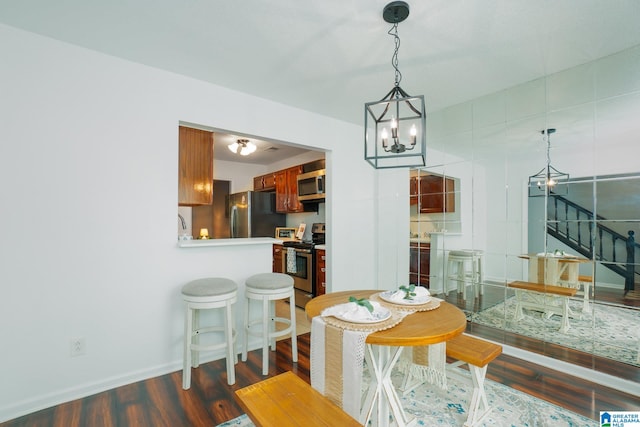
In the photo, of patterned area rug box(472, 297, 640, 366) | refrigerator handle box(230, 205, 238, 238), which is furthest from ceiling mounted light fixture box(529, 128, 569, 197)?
refrigerator handle box(230, 205, 238, 238)

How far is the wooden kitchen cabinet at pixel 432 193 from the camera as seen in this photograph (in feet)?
10.7

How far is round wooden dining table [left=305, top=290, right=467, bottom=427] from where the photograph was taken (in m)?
1.33

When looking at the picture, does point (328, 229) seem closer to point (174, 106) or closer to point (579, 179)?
point (174, 106)

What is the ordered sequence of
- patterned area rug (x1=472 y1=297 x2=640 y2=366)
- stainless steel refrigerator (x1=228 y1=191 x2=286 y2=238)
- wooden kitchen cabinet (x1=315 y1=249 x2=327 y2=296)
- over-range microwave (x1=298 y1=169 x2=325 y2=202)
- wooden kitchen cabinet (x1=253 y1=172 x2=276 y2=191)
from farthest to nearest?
wooden kitchen cabinet (x1=253 y1=172 x2=276 y2=191), stainless steel refrigerator (x1=228 y1=191 x2=286 y2=238), over-range microwave (x1=298 y1=169 x2=325 y2=202), wooden kitchen cabinet (x1=315 y1=249 x2=327 y2=296), patterned area rug (x1=472 y1=297 x2=640 y2=366)

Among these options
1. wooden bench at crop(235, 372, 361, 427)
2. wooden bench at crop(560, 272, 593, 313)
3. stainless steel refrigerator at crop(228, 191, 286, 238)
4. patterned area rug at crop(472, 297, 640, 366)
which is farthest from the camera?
stainless steel refrigerator at crop(228, 191, 286, 238)

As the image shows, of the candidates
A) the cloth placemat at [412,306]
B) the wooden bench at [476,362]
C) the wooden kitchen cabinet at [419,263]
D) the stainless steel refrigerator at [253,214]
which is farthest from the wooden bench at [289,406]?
the stainless steel refrigerator at [253,214]

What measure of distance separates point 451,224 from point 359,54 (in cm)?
202

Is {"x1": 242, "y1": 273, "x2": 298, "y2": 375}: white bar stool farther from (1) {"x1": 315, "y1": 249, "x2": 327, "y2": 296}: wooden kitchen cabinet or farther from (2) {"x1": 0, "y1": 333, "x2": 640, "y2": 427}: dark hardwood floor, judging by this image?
(1) {"x1": 315, "y1": 249, "x2": 327, "y2": 296}: wooden kitchen cabinet

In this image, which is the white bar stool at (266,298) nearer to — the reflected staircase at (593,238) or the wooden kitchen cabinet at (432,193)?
the wooden kitchen cabinet at (432,193)

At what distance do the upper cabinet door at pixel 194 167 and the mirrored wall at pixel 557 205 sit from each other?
2.49 m

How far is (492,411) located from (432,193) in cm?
217

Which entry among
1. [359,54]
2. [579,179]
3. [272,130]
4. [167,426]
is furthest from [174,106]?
[579,179]

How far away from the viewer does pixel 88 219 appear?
212 cm

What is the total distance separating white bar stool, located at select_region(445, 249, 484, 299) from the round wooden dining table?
4.76 ft
